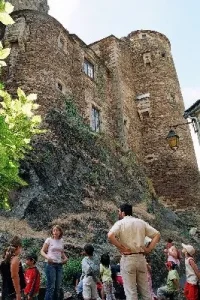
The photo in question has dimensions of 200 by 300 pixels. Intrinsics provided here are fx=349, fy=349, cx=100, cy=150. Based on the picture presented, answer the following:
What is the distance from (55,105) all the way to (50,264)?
11.7 meters

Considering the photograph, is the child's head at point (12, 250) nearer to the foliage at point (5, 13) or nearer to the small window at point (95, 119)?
the foliage at point (5, 13)

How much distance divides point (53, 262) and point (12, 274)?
62.5 inches

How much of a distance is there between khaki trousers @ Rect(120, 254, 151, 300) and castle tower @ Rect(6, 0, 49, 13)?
2809 cm

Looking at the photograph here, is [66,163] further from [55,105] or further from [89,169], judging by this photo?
[55,105]

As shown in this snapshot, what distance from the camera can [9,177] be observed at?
7.03 meters

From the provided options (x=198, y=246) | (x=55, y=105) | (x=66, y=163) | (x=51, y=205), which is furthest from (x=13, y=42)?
(x=198, y=246)

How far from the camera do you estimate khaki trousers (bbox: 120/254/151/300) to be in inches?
185

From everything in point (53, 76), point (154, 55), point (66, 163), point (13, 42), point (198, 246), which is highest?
point (154, 55)

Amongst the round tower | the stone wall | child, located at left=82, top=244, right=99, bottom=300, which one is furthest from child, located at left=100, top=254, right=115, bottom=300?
the round tower

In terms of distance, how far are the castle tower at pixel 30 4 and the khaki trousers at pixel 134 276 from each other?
28.1 metres

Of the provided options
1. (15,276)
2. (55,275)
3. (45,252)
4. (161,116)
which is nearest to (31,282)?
(55,275)

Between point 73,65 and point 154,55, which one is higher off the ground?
point 154,55

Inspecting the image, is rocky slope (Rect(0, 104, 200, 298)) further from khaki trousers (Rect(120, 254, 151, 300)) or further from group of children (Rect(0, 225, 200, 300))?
khaki trousers (Rect(120, 254, 151, 300))

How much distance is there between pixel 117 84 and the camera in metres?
24.8
